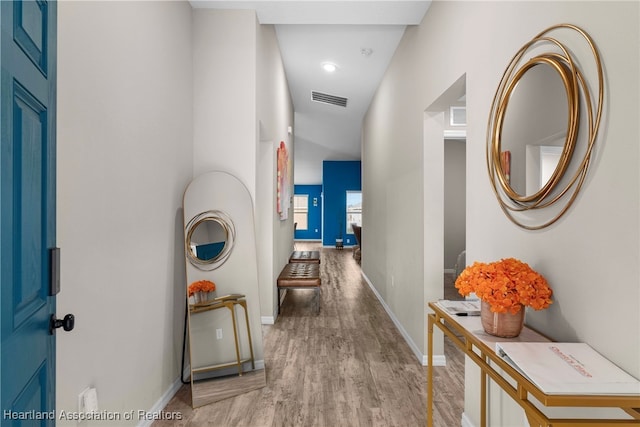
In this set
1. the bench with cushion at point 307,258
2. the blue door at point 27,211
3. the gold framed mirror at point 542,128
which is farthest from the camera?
the bench with cushion at point 307,258

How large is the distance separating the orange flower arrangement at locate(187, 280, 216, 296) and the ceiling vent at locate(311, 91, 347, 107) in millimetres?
4078

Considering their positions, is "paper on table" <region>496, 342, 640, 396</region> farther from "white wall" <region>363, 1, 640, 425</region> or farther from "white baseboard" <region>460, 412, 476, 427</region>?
"white baseboard" <region>460, 412, 476, 427</region>

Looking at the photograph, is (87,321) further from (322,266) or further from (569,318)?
(322,266)

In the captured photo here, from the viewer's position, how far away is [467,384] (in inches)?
78.5

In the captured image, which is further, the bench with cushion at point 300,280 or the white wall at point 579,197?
the bench with cushion at point 300,280

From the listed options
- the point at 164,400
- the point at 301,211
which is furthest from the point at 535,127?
the point at 301,211

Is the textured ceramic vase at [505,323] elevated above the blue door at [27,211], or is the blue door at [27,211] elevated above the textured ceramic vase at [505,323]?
the blue door at [27,211]

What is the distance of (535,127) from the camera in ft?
4.45

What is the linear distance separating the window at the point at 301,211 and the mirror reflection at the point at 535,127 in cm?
1237

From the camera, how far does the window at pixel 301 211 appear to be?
546 inches

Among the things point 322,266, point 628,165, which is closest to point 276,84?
point 628,165

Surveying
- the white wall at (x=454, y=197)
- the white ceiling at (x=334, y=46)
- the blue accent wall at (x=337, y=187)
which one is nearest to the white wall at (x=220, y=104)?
the white ceiling at (x=334, y=46)

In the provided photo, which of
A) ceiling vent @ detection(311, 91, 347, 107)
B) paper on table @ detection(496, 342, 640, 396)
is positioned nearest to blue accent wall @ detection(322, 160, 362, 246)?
ceiling vent @ detection(311, 91, 347, 107)

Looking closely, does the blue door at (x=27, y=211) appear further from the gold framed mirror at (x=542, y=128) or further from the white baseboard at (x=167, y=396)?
the gold framed mirror at (x=542, y=128)
